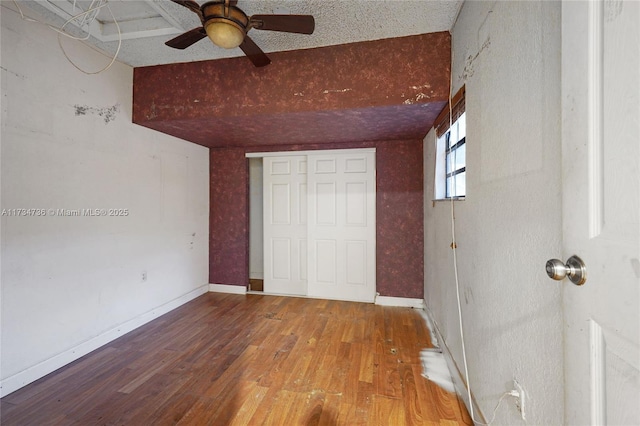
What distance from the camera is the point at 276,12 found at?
5.91 ft

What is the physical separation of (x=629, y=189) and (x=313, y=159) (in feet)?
10.4

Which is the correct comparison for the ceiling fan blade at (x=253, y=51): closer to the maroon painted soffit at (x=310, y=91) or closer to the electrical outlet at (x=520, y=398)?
the maroon painted soffit at (x=310, y=91)

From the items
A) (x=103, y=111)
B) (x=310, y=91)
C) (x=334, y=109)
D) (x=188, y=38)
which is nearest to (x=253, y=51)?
(x=188, y=38)

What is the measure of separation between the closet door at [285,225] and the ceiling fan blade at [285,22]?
6.84 ft

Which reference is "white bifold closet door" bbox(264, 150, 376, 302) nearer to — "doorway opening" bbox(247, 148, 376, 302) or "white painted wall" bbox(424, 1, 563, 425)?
"doorway opening" bbox(247, 148, 376, 302)

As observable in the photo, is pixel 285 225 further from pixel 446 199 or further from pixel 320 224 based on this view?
pixel 446 199

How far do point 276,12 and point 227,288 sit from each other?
3.36m

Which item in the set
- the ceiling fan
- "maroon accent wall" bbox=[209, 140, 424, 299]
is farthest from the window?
the ceiling fan

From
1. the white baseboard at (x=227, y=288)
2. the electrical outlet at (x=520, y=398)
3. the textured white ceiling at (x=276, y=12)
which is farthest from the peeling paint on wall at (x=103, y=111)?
the electrical outlet at (x=520, y=398)

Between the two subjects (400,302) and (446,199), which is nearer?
(446,199)

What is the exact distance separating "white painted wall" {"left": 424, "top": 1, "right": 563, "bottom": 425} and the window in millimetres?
205

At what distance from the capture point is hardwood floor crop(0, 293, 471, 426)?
1548 mm

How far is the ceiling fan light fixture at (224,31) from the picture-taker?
1.49 meters

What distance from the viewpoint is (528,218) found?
98cm
